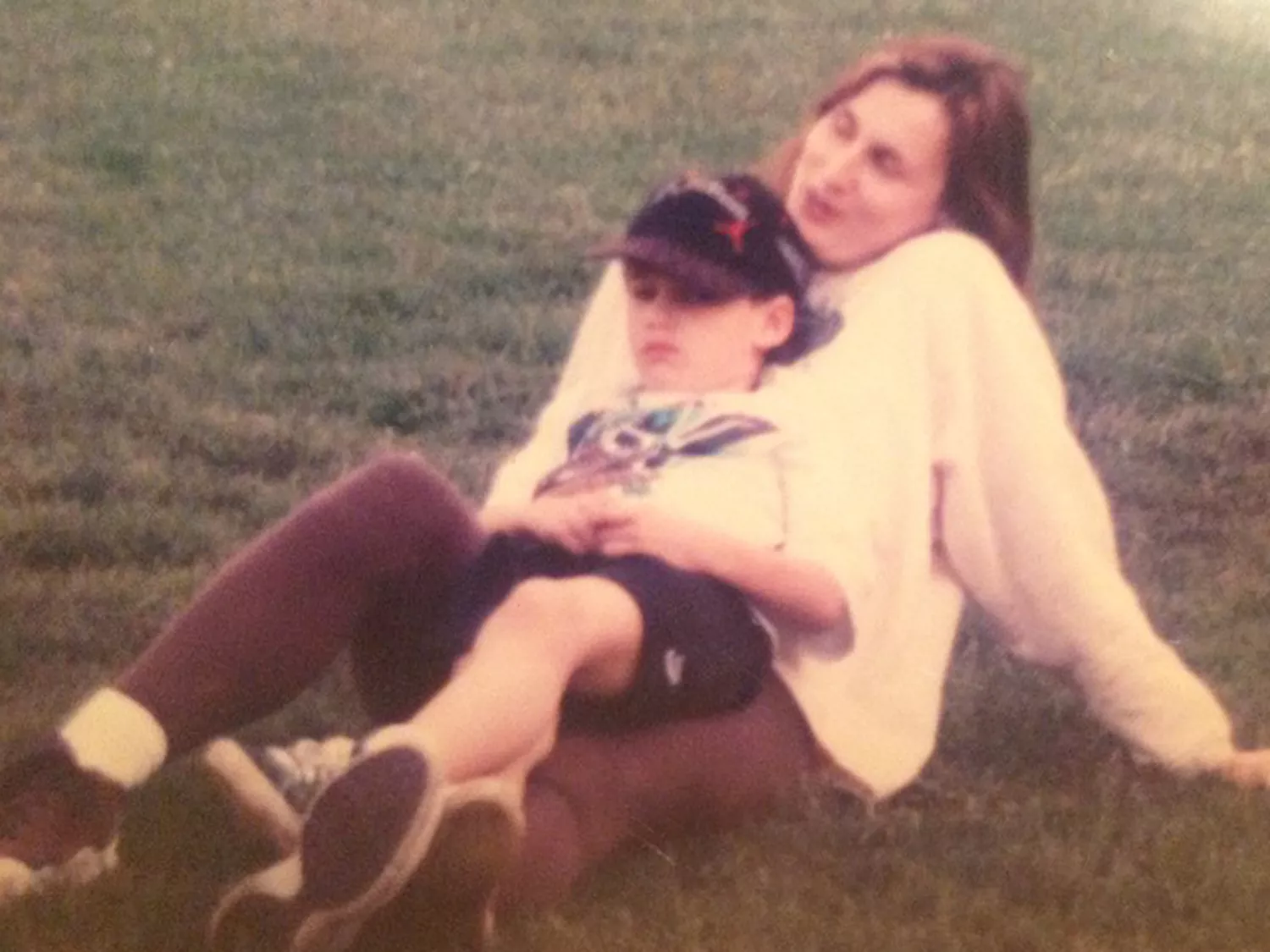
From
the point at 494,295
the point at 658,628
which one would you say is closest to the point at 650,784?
the point at 658,628

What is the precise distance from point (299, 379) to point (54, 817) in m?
0.36

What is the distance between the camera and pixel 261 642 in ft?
2.97

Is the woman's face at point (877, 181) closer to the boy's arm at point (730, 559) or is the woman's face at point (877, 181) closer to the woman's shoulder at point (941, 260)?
the woman's shoulder at point (941, 260)

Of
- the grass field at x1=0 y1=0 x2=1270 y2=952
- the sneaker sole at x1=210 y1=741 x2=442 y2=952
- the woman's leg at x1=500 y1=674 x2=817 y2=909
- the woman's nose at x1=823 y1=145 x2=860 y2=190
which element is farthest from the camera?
the woman's nose at x1=823 y1=145 x2=860 y2=190

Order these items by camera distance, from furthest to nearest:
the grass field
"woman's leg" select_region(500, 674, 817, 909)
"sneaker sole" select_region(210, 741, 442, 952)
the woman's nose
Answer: the woman's nose, the grass field, "woman's leg" select_region(500, 674, 817, 909), "sneaker sole" select_region(210, 741, 442, 952)

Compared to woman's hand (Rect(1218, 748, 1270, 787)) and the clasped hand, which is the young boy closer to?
the clasped hand

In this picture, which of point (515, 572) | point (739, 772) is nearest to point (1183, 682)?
point (739, 772)

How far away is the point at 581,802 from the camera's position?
873 millimetres

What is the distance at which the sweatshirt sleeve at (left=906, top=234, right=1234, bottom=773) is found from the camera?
100 cm

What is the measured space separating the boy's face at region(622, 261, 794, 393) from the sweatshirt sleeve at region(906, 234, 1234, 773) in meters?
0.10

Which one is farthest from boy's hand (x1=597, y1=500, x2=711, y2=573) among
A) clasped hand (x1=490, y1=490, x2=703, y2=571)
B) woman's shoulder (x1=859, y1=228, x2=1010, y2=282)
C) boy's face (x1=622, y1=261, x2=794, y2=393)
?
woman's shoulder (x1=859, y1=228, x2=1010, y2=282)

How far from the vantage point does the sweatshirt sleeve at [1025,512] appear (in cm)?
100

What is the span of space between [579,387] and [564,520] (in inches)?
6.3

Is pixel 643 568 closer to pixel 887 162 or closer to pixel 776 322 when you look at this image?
pixel 776 322
